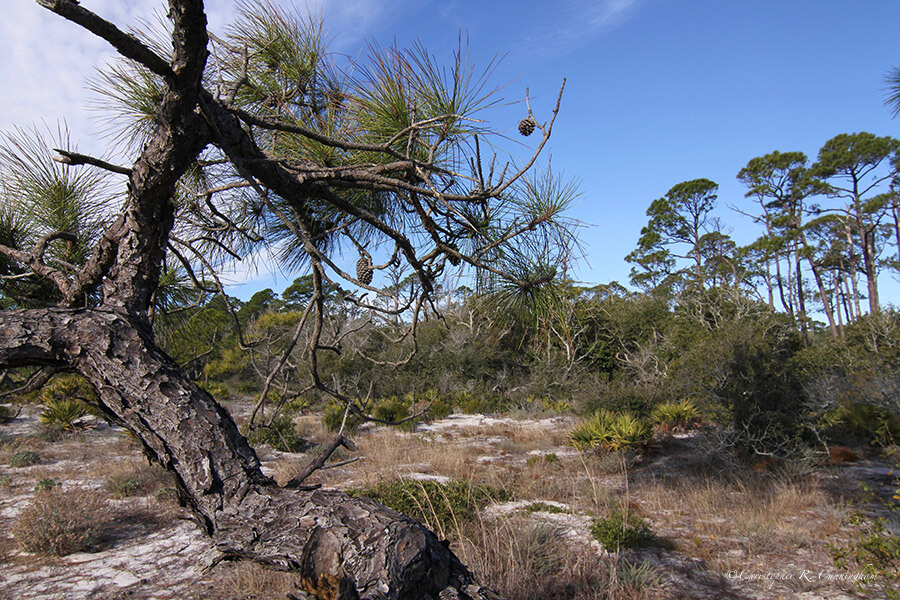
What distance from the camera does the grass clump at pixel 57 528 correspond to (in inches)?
158

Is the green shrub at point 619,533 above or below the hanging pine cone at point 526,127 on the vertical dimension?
below

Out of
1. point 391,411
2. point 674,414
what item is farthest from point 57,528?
point 674,414

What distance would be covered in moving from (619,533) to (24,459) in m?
8.00

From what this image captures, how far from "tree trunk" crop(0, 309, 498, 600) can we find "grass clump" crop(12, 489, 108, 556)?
13.5 feet

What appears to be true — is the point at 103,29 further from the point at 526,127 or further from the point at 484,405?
the point at 484,405

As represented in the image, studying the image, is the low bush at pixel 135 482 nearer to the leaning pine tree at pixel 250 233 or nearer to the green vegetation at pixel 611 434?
A: the leaning pine tree at pixel 250 233

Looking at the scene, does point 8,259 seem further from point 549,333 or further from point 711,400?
point 711,400

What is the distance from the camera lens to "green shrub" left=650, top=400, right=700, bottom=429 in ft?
31.4

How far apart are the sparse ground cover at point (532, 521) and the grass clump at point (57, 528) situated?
15mm

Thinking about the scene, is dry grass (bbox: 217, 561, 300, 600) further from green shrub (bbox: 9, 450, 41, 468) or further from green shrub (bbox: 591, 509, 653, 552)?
green shrub (bbox: 9, 450, 41, 468)

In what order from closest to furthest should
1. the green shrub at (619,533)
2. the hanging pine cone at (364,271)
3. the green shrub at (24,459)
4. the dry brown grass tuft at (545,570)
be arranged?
the hanging pine cone at (364,271) → the dry brown grass tuft at (545,570) → the green shrub at (619,533) → the green shrub at (24,459)

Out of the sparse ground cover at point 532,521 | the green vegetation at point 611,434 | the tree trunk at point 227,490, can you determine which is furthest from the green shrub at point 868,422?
the tree trunk at point 227,490

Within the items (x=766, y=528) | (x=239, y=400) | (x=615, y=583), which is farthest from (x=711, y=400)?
(x=239, y=400)

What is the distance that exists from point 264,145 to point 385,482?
4.16 metres
